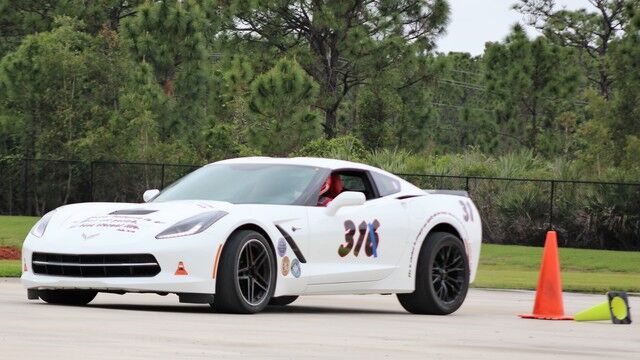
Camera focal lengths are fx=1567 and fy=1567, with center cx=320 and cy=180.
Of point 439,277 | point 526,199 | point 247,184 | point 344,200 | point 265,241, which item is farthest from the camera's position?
point 526,199

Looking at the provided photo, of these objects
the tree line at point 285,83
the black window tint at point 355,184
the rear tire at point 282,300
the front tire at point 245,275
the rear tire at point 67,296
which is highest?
the tree line at point 285,83

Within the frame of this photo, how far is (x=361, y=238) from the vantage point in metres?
14.9

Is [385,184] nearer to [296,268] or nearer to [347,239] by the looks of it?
[347,239]

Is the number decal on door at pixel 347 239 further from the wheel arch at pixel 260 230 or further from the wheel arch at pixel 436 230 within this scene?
the wheel arch at pixel 260 230

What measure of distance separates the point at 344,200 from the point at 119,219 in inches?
84.8

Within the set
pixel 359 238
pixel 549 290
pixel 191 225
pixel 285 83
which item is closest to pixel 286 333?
pixel 191 225

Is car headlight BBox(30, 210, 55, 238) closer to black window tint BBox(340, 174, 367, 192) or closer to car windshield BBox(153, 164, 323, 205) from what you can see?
car windshield BBox(153, 164, 323, 205)

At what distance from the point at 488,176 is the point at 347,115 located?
2400 cm

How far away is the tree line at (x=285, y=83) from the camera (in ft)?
148

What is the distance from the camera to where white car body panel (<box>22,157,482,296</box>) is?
13297 mm

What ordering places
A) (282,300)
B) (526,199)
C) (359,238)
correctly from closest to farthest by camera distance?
(359,238) < (282,300) < (526,199)

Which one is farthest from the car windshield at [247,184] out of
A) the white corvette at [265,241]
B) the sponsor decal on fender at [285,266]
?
the sponsor decal on fender at [285,266]

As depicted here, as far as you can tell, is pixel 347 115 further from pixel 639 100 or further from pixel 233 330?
pixel 233 330

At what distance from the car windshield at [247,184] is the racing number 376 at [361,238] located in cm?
56
